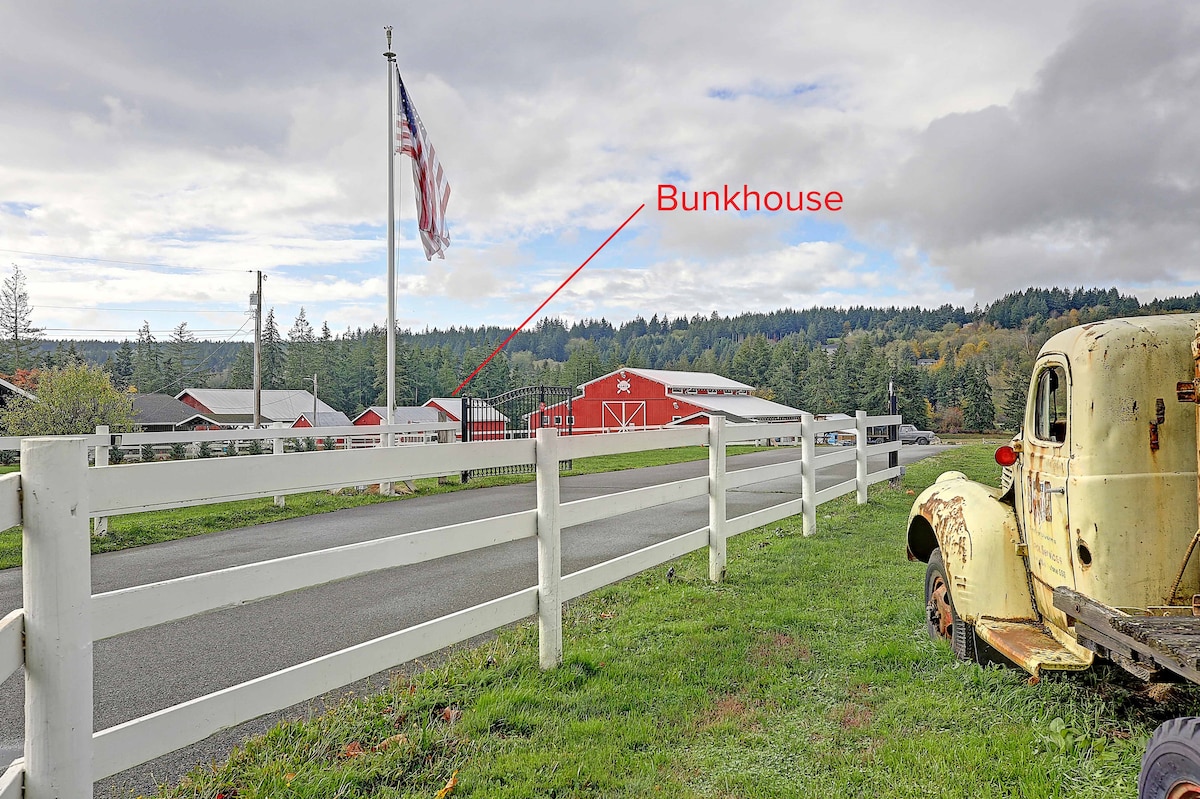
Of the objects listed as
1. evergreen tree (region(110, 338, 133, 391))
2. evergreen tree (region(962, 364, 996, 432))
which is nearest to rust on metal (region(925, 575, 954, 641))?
evergreen tree (region(962, 364, 996, 432))

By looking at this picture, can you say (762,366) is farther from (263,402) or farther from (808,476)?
(808,476)

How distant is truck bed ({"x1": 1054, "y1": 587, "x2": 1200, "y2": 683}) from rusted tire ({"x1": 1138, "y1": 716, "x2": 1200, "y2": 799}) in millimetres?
221

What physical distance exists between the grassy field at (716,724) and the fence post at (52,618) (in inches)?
35.5

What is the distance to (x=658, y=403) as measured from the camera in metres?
53.2

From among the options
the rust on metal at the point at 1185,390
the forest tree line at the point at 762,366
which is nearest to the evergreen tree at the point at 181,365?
the forest tree line at the point at 762,366

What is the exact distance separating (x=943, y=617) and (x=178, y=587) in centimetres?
471

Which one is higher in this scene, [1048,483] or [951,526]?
[1048,483]

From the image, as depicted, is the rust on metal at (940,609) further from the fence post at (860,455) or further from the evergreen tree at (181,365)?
the evergreen tree at (181,365)

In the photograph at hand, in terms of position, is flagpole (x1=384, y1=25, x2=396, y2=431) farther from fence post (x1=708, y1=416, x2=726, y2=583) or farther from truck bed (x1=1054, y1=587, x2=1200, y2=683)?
truck bed (x1=1054, y1=587, x2=1200, y2=683)

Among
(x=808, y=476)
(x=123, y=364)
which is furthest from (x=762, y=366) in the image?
(x=808, y=476)

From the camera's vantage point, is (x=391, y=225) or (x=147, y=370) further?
(x=147, y=370)

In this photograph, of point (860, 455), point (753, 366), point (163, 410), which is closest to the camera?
point (860, 455)

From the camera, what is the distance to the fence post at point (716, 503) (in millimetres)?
7152

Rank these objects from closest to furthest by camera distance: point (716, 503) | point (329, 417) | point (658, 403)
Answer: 1. point (716, 503)
2. point (658, 403)
3. point (329, 417)
